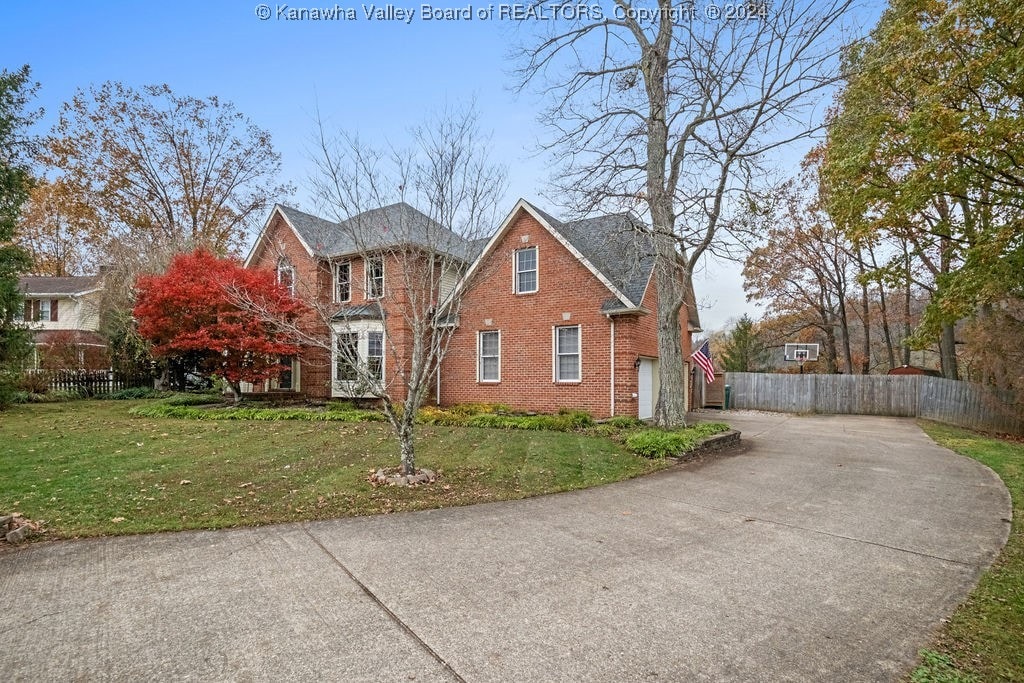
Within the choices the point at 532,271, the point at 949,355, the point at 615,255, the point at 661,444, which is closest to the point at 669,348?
the point at 661,444

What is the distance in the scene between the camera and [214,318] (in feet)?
51.1

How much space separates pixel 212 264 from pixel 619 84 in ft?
43.5

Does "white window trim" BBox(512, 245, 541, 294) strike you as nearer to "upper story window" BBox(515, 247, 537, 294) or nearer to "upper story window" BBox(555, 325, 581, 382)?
"upper story window" BBox(515, 247, 537, 294)

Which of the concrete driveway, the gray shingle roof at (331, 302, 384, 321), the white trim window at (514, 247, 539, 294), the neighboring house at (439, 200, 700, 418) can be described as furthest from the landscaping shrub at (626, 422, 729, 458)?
the gray shingle roof at (331, 302, 384, 321)

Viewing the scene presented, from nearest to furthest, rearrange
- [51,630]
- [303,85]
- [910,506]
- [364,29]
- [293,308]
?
[51,630] < [910,506] < [303,85] < [364,29] < [293,308]

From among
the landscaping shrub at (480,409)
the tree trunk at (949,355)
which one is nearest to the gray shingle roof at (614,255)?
the landscaping shrub at (480,409)

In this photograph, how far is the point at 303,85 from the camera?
291 inches

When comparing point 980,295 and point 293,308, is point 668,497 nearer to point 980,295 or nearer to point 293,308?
point 980,295

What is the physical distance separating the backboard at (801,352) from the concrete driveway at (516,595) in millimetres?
23514

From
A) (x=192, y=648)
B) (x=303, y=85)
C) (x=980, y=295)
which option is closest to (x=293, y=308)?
(x=303, y=85)

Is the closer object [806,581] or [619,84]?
[806,581]

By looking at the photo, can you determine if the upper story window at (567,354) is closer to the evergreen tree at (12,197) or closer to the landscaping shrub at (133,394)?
the evergreen tree at (12,197)

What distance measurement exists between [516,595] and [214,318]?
15306 mm

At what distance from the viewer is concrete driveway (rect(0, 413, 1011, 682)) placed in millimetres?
2762
